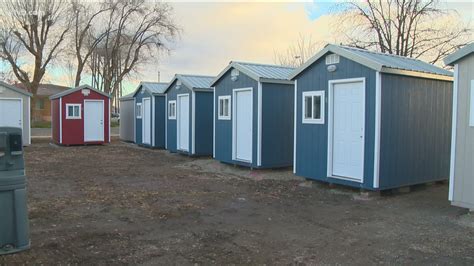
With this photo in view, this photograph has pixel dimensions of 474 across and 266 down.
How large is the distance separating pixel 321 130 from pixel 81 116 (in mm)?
13669

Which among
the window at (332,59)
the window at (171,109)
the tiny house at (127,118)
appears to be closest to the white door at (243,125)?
the window at (332,59)

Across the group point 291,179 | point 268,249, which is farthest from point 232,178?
point 268,249

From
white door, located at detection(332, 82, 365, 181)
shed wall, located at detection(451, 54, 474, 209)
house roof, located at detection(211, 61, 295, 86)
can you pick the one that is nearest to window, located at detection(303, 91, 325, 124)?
white door, located at detection(332, 82, 365, 181)

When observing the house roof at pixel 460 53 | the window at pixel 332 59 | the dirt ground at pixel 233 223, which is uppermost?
the window at pixel 332 59

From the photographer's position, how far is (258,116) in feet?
37.5

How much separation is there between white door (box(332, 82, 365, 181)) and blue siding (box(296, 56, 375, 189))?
0.15 m

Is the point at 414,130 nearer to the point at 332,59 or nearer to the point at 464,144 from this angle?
the point at 464,144

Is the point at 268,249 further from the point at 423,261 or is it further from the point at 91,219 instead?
the point at 91,219

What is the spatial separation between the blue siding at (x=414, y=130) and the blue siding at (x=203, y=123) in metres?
7.85

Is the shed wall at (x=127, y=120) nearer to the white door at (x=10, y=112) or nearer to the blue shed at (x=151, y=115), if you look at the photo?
the blue shed at (x=151, y=115)

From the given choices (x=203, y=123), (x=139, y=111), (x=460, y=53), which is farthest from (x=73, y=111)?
(x=460, y=53)

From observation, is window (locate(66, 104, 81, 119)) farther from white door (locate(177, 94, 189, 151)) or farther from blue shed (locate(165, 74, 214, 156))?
white door (locate(177, 94, 189, 151))

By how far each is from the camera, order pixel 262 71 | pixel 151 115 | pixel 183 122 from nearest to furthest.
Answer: pixel 262 71 < pixel 183 122 < pixel 151 115

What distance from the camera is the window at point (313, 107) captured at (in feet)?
30.8
